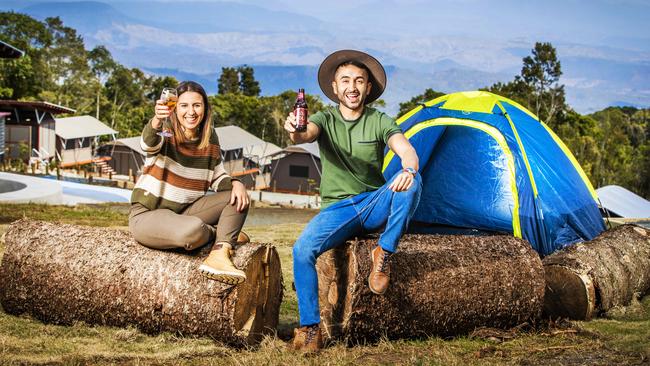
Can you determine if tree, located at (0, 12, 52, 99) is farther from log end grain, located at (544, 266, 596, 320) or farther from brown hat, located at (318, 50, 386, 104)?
log end grain, located at (544, 266, 596, 320)

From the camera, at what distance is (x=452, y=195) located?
28.8 ft

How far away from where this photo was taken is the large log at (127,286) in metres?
4.66

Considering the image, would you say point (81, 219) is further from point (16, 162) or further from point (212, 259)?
point (16, 162)

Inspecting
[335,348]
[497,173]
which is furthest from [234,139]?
[335,348]

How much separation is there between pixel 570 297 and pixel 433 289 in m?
1.65

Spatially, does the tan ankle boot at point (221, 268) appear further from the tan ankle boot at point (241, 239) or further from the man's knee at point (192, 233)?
the tan ankle boot at point (241, 239)

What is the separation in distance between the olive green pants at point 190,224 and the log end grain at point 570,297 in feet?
9.19

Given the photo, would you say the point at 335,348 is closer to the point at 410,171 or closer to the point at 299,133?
the point at 410,171

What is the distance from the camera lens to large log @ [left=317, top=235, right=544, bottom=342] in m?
4.82

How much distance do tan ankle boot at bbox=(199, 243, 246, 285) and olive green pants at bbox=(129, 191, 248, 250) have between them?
12 cm

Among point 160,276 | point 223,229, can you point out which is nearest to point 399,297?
point 223,229

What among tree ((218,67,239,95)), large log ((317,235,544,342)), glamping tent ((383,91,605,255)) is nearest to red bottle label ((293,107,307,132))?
large log ((317,235,544,342))

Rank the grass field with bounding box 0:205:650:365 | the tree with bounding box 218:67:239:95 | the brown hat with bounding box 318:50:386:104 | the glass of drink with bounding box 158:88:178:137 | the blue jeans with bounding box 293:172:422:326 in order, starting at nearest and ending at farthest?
the grass field with bounding box 0:205:650:365, the blue jeans with bounding box 293:172:422:326, the glass of drink with bounding box 158:88:178:137, the brown hat with bounding box 318:50:386:104, the tree with bounding box 218:67:239:95

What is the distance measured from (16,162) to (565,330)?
29.5m
